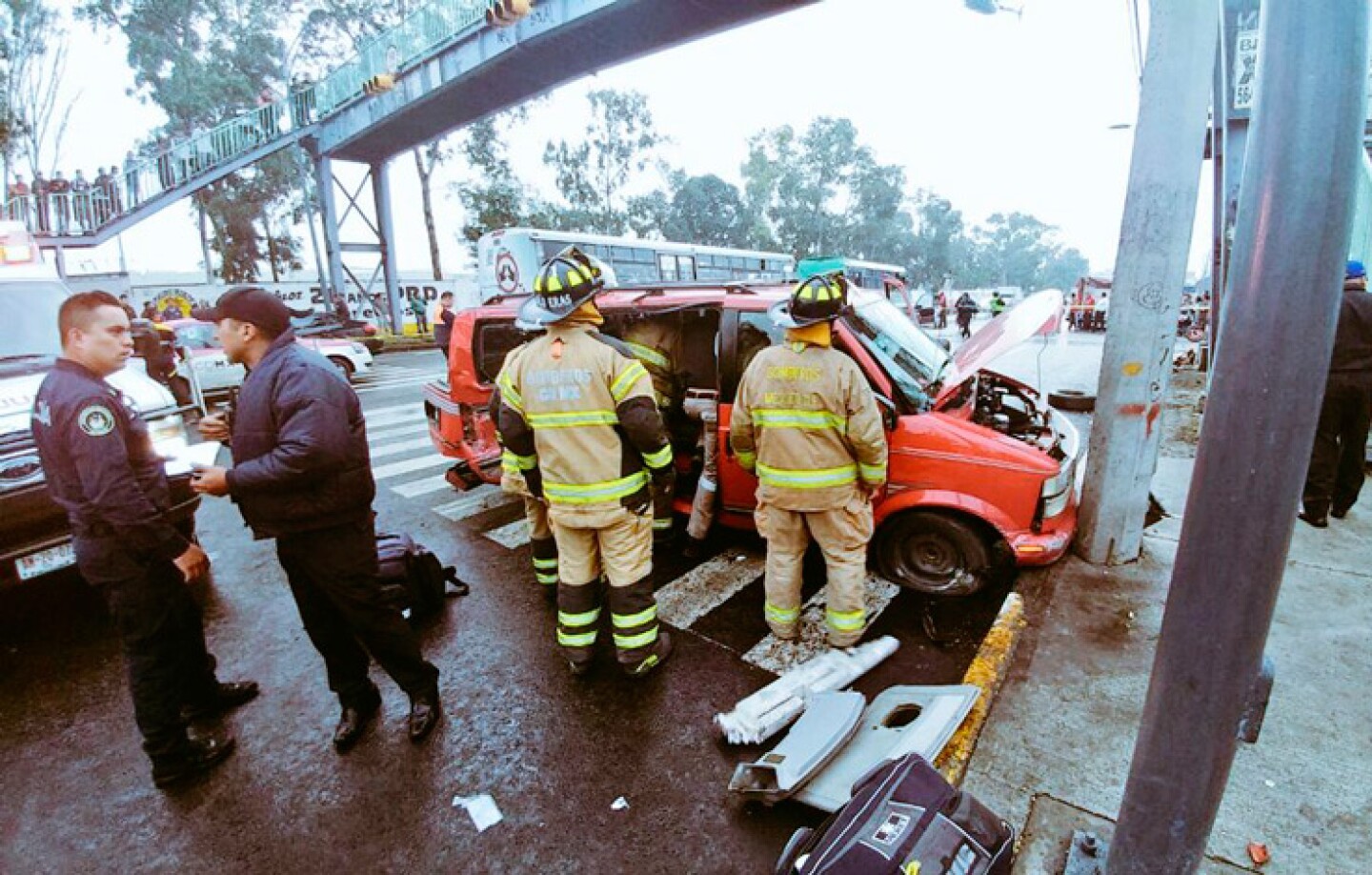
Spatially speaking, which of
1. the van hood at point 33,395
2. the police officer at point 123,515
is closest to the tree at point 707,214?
the van hood at point 33,395

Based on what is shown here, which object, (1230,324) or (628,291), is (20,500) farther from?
(1230,324)

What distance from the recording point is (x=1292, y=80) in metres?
1.18

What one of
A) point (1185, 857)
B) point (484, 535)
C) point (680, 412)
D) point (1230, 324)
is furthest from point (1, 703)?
point (1230, 324)

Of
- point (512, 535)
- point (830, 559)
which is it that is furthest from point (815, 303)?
point (512, 535)

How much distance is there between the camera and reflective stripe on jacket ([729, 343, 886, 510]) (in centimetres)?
311

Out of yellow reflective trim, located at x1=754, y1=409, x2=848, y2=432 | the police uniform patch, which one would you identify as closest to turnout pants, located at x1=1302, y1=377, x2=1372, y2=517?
yellow reflective trim, located at x1=754, y1=409, x2=848, y2=432

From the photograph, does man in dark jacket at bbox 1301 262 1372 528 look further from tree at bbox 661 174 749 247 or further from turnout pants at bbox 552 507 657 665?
tree at bbox 661 174 749 247

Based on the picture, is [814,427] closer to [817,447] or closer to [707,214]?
[817,447]

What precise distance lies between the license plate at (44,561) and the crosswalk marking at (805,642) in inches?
147

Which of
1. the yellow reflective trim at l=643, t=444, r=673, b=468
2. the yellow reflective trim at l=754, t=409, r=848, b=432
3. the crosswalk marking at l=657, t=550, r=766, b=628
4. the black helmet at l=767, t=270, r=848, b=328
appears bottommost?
the crosswalk marking at l=657, t=550, r=766, b=628

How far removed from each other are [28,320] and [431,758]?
16.9 ft

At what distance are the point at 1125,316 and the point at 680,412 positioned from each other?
279 centimetres

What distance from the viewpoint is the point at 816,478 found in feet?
10.4

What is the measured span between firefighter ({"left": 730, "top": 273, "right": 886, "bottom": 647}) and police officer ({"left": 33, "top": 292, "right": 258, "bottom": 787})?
254 cm
